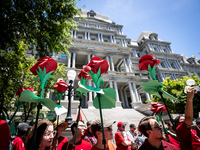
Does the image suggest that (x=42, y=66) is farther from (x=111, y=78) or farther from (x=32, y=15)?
(x=111, y=78)

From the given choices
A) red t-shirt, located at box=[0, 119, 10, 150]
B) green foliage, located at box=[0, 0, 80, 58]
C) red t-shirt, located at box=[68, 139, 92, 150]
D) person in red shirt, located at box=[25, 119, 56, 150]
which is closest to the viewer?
red t-shirt, located at box=[0, 119, 10, 150]

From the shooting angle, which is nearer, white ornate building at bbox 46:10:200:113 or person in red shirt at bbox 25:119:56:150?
person in red shirt at bbox 25:119:56:150

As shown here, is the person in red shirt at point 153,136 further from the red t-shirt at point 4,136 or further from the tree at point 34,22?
the tree at point 34,22

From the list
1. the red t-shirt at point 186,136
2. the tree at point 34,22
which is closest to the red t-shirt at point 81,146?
the red t-shirt at point 186,136

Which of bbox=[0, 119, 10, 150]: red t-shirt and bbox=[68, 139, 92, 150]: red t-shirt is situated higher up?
bbox=[0, 119, 10, 150]: red t-shirt

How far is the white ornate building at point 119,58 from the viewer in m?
22.1

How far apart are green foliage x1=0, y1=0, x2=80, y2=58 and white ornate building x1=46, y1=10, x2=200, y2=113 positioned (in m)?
9.28

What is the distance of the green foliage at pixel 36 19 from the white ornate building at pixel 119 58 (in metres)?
9.28

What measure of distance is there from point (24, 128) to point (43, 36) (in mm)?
5141

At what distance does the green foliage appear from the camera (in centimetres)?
529

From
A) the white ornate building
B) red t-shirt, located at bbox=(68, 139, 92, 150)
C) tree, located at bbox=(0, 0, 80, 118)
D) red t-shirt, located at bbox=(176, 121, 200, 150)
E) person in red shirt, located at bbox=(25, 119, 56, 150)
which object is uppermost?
the white ornate building

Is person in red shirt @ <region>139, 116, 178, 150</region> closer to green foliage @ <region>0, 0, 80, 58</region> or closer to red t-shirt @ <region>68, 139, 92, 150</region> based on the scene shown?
red t-shirt @ <region>68, 139, 92, 150</region>

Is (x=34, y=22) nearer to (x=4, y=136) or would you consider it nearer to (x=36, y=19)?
(x=36, y=19)

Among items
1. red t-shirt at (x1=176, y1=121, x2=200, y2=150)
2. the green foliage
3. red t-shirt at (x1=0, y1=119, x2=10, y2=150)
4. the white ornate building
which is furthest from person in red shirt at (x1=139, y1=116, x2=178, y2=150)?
the white ornate building
